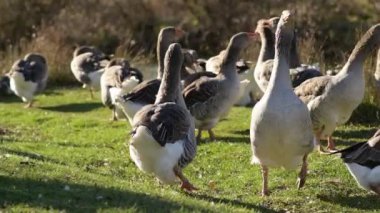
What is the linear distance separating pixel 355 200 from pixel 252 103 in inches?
399

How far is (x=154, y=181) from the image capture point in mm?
12242

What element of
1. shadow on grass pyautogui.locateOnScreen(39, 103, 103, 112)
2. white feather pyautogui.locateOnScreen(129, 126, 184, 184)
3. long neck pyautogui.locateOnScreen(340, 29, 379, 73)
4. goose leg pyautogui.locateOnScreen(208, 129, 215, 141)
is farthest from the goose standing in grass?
white feather pyautogui.locateOnScreen(129, 126, 184, 184)

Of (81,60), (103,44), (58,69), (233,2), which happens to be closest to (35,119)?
(81,60)

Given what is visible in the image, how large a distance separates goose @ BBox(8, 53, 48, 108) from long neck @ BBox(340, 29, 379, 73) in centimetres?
1226

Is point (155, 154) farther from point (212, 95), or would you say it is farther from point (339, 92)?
point (212, 95)

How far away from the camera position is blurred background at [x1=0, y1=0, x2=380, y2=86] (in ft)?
108

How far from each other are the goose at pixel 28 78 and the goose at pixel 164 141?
43.2 feet

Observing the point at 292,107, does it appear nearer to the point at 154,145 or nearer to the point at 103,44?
the point at 154,145

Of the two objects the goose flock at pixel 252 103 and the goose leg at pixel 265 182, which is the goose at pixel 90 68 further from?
the goose leg at pixel 265 182

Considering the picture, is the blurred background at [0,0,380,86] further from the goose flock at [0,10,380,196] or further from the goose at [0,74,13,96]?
the goose flock at [0,10,380,196]

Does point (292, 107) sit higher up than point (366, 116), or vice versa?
point (292, 107)

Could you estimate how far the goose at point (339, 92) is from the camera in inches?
547

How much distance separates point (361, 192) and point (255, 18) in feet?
77.8

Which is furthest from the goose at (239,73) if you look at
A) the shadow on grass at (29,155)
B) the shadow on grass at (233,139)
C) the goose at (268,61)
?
the shadow on grass at (29,155)
